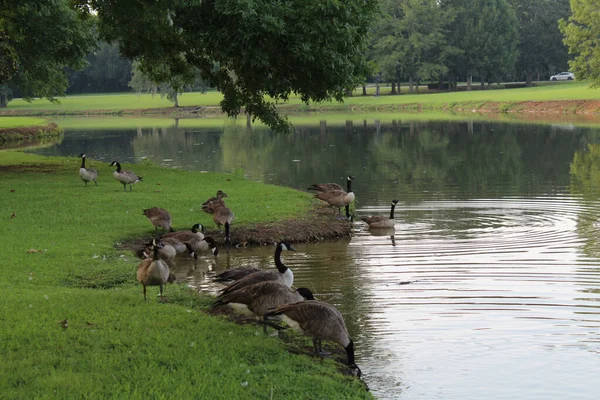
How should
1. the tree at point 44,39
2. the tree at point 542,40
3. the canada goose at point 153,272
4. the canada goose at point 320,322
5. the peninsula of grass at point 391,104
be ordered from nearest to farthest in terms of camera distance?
the canada goose at point 320,322, the canada goose at point 153,272, the tree at point 44,39, the peninsula of grass at point 391,104, the tree at point 542,40

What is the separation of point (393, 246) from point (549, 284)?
17.5 feet

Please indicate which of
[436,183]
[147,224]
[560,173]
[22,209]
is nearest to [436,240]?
[147,224]

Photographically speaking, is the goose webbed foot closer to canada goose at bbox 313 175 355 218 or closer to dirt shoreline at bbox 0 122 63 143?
canada goose at bbox 313 175 355 218

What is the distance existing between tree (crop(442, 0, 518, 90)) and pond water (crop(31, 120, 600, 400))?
82168 mm

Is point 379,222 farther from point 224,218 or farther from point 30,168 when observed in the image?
point 30,168

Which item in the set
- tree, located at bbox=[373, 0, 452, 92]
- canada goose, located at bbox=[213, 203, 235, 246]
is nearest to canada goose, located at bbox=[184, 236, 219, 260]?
canada goose, located at bbox=[213, 203, 235, 246]

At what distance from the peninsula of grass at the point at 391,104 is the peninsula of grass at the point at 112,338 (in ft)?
217

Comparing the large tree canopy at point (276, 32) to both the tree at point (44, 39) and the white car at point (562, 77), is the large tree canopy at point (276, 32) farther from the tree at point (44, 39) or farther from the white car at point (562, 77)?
the white car at point (562, 77)

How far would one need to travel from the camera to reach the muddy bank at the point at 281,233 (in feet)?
66.6

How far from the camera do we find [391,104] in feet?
369

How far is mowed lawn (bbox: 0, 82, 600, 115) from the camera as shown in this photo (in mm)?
97750

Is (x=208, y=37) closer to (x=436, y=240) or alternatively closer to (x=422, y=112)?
(x=436, y=240)

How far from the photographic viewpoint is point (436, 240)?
21516 millimetres

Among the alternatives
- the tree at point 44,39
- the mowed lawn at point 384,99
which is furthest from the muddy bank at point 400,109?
the tree at point 44,39
